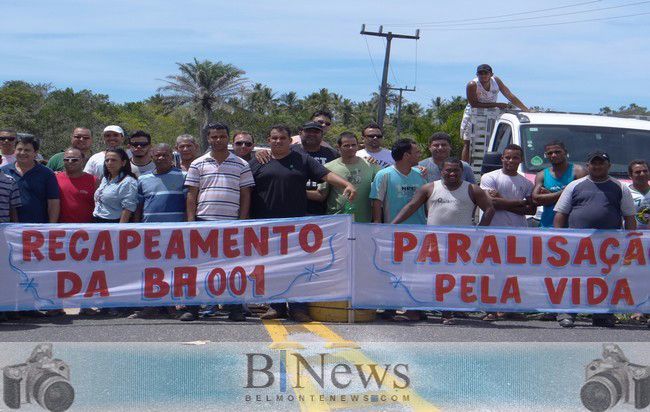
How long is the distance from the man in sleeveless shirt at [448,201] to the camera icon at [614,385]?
2.89 m

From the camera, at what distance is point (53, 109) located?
205 ft

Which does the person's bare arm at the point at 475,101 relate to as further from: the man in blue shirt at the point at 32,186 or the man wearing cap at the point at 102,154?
the man in blue shirt at the point at 32,186

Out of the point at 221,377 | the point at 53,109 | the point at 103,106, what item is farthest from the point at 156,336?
the point at 103,106

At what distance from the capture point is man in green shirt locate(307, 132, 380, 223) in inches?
399

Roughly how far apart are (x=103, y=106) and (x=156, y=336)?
7024cm

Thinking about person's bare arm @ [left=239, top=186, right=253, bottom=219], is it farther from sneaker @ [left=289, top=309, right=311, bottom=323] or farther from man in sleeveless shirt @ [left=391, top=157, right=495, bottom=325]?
man in sleeveless shirt @ [left=391, top=157, right=495, bottom=325]

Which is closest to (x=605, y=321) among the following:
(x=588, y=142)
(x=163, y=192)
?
(x=588, y=142)

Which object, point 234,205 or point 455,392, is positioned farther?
point 234,205

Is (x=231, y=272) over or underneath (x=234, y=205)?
underneath

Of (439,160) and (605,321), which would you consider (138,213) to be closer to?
(439,160)

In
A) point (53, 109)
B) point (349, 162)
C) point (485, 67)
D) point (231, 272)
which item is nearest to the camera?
point (231, 272)

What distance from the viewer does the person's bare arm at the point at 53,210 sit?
10.0 metres

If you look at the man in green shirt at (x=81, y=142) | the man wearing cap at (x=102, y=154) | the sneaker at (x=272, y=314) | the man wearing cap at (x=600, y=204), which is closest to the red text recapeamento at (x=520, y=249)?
Result: the man wearing cap at (x=600, y=204)

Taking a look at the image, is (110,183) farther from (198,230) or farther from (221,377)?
(221,377)
